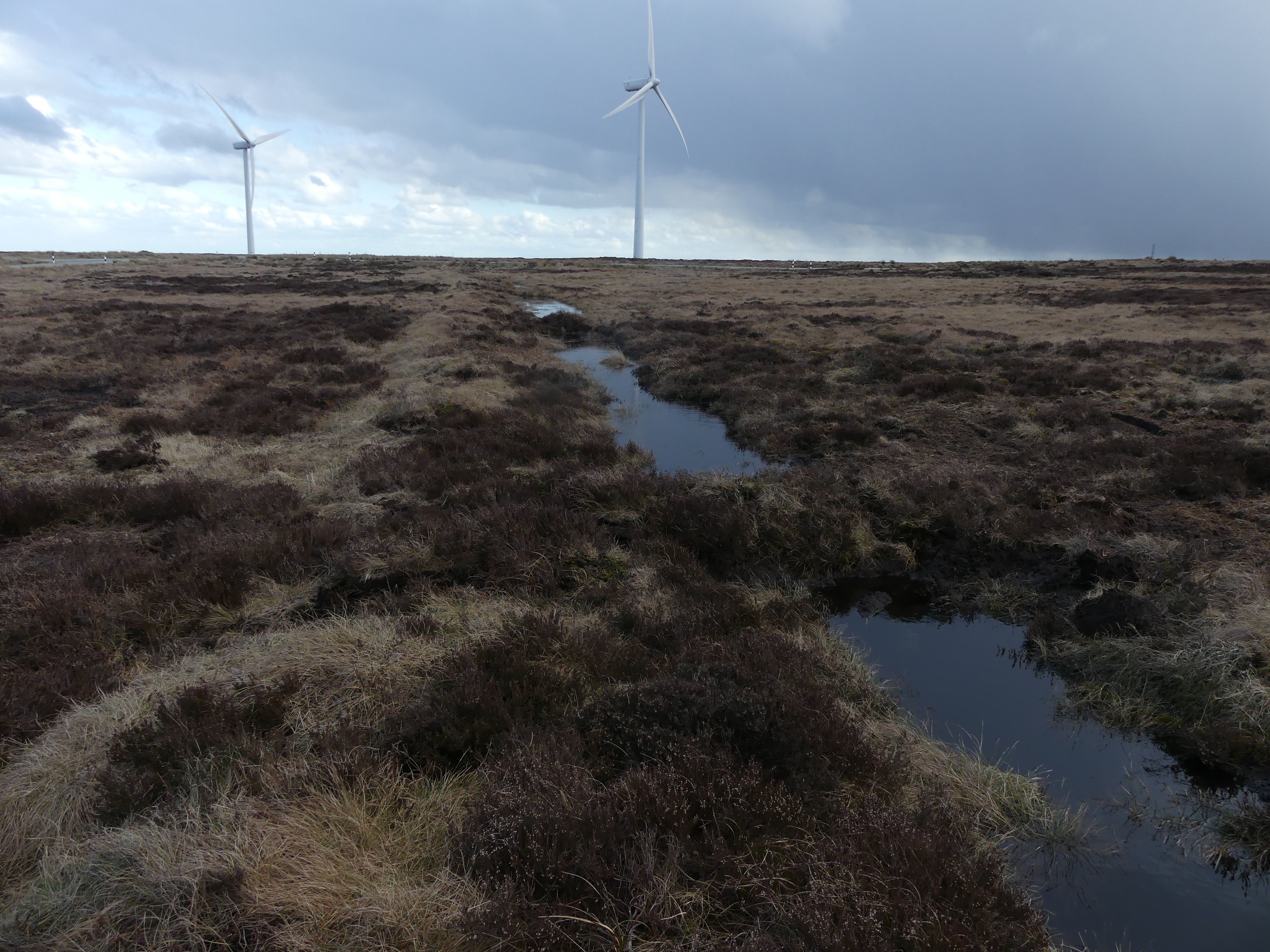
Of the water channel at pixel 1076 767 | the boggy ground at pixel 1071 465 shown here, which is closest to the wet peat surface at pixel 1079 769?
the water channel at pixel 1076 767

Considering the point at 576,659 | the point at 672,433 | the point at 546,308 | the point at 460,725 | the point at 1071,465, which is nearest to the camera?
the point at 460,725

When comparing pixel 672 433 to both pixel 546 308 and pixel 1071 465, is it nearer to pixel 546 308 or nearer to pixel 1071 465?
pixel 1071 465

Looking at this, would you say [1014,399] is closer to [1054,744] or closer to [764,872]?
[1054,744]

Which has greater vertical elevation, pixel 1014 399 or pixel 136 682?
pixel 1014 399

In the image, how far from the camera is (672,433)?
16953 mm

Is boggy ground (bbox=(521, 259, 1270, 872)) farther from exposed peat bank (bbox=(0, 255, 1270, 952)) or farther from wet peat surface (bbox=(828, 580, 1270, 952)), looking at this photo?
wet peat surface (bbox=(828, 580, 1270, 952))

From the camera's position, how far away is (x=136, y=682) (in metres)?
5.14

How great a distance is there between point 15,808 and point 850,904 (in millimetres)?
4860

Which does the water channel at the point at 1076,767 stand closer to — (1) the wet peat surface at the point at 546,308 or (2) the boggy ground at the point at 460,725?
(2) the boggy ground at the point at 460,725

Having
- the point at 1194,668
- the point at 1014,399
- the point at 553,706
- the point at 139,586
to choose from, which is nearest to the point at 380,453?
the point at 139,586

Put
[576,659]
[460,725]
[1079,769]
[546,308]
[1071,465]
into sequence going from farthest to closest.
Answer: [546,308] → [1071,465] → [576,659] → [1079,769] → [460,725]

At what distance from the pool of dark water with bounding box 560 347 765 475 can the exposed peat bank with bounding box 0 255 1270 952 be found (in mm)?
212

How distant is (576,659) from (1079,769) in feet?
14.7

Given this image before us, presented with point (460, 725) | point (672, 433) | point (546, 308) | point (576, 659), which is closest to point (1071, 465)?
point (672, 433)
